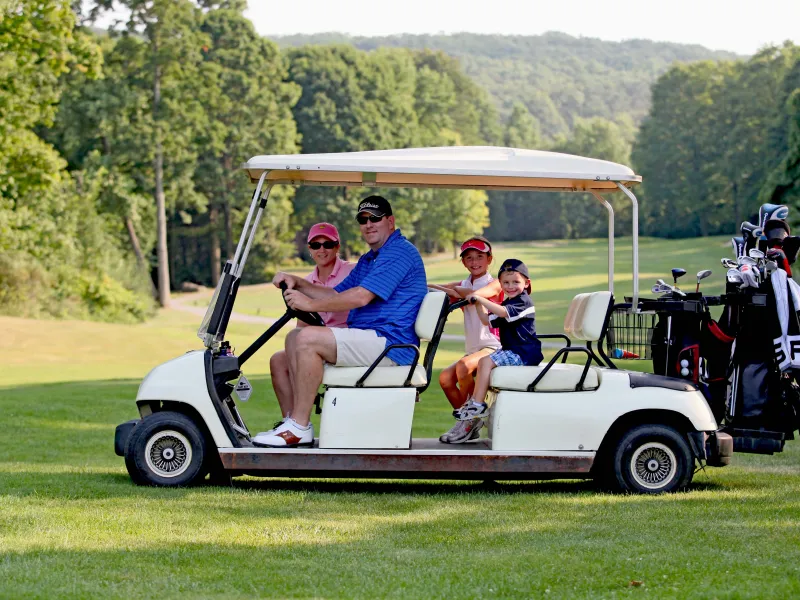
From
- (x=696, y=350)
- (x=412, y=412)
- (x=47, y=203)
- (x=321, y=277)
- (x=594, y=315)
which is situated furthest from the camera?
(x=47, y=203)

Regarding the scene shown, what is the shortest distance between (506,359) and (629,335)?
82cm

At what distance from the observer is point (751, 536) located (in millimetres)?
5133

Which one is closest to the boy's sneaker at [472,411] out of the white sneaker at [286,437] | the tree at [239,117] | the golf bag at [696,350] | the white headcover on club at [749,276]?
the white sneaker at [286,437]

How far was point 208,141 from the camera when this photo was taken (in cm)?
4469

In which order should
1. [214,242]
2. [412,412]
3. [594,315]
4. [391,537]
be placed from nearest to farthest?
[391,537] < [412,412] < [594,315] < [214,242]

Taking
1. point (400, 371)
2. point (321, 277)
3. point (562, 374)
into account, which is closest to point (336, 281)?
point (321, 277)

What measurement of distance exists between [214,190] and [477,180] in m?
42.9

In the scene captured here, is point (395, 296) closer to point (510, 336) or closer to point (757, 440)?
point (510, 336)

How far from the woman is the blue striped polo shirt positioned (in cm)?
41

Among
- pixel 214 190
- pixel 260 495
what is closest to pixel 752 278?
pixel 260 495

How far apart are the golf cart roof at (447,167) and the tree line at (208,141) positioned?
681 inches

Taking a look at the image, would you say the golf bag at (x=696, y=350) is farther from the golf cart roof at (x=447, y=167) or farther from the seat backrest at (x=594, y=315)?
the golf cart roof at (x=447, y=167)

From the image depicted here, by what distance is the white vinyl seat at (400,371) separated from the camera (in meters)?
6.27

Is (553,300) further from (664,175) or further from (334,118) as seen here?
(664,175)
